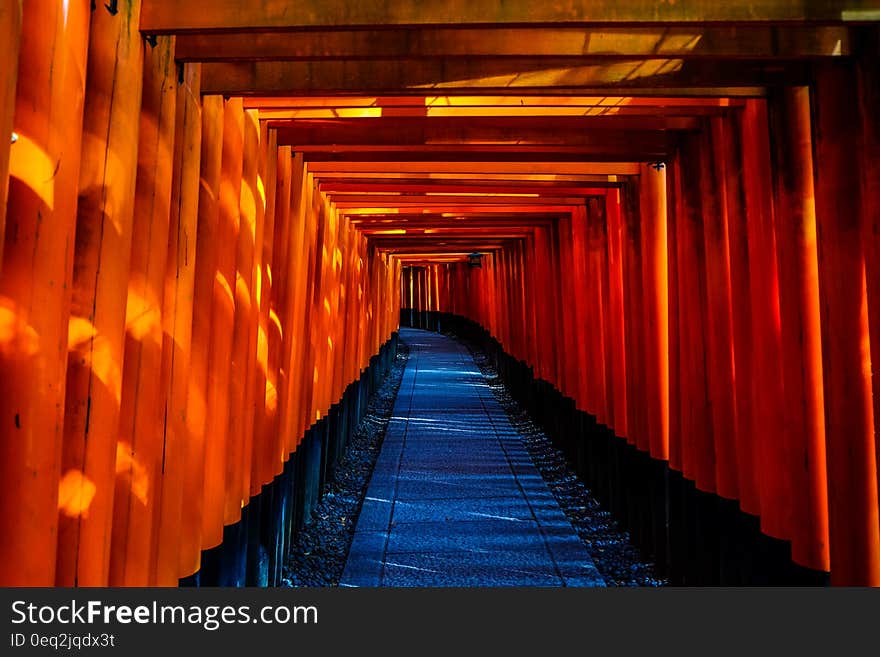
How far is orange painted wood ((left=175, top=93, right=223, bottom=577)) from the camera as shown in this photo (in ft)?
10.4

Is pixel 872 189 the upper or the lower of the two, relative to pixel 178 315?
upper

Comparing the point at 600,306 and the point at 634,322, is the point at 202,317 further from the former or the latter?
the point at 600,306

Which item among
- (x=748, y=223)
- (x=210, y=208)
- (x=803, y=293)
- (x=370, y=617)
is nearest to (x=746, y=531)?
(x=803, y=293)

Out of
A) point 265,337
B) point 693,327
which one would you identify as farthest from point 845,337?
point 265,337

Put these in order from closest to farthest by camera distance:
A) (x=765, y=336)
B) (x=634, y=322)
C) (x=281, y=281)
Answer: (x=765, y=336), (x=281, y=281), (x=634, y=322)

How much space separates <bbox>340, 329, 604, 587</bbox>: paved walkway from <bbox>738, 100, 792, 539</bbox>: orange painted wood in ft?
6.59

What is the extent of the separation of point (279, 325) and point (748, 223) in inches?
132

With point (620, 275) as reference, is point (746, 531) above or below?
below

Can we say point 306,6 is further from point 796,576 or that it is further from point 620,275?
point 620,275

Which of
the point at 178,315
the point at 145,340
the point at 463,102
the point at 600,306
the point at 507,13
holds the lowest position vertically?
the point at 145,340

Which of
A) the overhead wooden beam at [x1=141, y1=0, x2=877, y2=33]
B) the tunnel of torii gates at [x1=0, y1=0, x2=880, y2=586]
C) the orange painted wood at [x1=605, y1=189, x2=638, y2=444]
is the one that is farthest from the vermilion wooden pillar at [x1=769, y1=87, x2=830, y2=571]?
the orange painted wood at [x1=605, y1=189, x2=638, y2=444]

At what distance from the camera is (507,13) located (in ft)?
8.21

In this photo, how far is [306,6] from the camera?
253cm

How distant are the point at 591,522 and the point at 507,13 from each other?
17.4 ft
